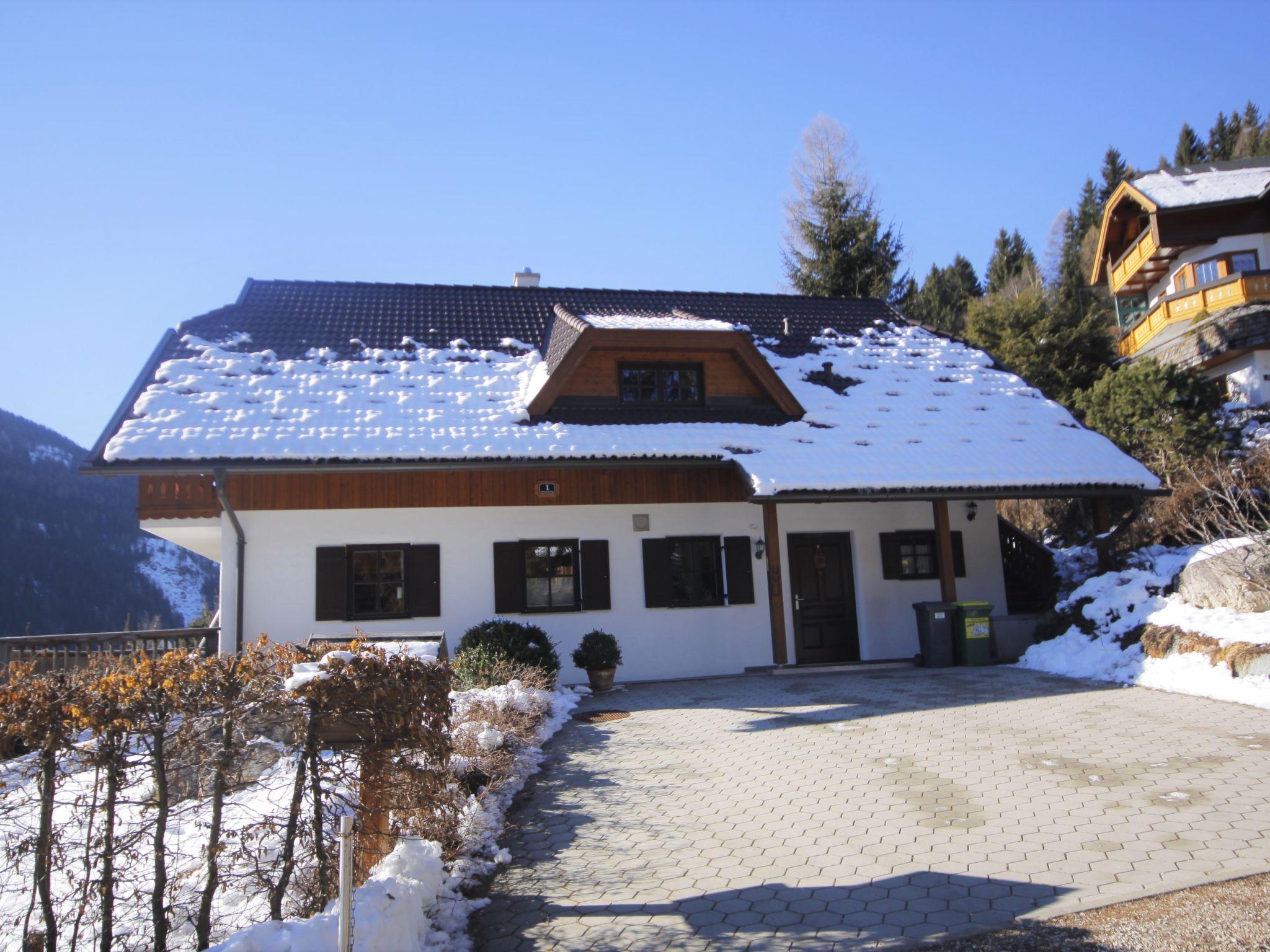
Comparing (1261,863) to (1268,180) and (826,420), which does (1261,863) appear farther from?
(1268,180)

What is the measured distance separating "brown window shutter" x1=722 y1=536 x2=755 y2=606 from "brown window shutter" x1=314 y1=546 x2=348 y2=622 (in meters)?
5.83

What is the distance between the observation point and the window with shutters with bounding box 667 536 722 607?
1405 centimetres

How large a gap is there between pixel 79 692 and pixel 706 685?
32.1ft

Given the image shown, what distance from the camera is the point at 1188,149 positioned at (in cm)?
6456

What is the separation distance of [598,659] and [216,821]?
339 inches

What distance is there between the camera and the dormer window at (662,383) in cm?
1507

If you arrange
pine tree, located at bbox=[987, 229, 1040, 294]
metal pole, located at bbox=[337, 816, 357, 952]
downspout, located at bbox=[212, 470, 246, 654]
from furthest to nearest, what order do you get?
pine tree, located at bbox=[987, 229, 1040, 294] < downspout, located at bbox=[212, 470, 246, 654] < metal pole, located at bbox=[337, 816, 357, 952]

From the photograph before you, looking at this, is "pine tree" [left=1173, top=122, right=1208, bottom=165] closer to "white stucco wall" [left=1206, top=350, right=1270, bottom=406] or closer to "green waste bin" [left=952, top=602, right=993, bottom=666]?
"white stucco wall" [left=1206, top=350, right=1270, bottom=406]

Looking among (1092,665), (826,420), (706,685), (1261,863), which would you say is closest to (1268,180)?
(826,420)

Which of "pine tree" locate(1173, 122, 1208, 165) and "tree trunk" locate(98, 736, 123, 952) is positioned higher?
"pine tree" locate(1173, 122, 1208, 165)

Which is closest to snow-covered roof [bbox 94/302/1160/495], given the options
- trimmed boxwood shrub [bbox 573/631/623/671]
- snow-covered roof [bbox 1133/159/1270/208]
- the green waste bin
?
the green waste bin

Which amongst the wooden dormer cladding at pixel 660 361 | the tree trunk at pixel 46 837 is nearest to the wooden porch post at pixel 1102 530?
the wooden dormer cladding at pixel 660 361

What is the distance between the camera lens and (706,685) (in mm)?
12859

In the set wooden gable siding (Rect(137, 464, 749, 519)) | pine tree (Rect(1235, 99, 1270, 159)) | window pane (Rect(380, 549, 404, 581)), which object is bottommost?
window pane (Rect(380, 549, 404, 581))
